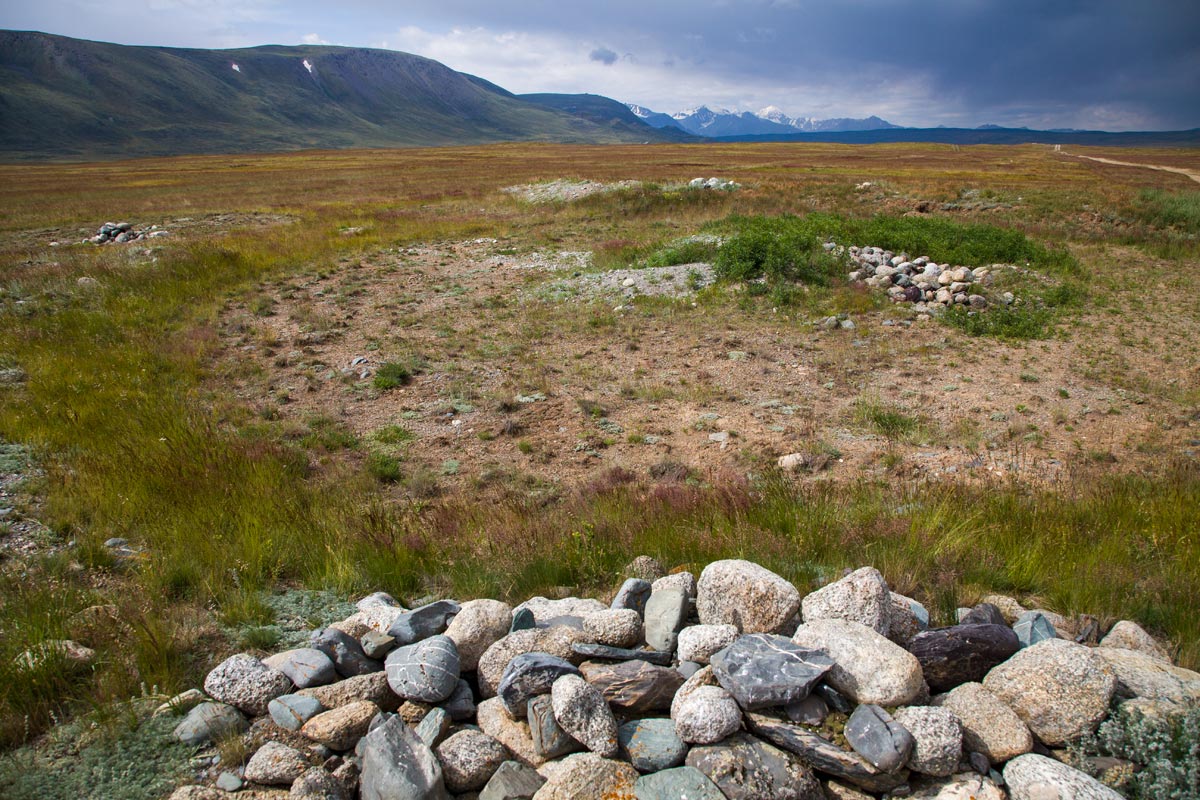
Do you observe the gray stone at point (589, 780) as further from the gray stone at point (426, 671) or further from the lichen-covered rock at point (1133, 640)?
the lichen-covered rock at point (1133, 640)

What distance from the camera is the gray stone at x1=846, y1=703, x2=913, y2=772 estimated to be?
2598 mm

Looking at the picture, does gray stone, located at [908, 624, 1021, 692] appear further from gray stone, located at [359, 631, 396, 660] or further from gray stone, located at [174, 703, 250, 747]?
gray stone, located at [174, 703, 250, 747]

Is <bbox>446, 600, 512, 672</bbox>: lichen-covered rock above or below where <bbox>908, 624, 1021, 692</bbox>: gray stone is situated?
below

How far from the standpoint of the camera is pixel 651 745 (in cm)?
283

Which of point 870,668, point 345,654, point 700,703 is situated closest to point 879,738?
point 870,668

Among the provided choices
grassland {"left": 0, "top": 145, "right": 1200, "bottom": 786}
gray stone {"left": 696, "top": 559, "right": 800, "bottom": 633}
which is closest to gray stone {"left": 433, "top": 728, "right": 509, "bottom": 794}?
gray stone {"left": 696, "top": 559, "right": 800, "bottom": 633}

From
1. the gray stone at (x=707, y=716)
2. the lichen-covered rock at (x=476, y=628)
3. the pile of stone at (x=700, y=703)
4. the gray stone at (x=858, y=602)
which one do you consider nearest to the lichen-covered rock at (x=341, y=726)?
the pile of stone at (x=700, y=703)

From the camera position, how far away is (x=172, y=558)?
4648mm

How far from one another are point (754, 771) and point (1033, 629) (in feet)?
6.67

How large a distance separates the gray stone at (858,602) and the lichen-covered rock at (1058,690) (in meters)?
0.56

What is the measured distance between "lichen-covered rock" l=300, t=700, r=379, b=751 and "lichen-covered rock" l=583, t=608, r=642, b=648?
1.16 m

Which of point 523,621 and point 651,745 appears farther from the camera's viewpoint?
point 523,621

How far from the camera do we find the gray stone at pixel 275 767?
2699 millimetres

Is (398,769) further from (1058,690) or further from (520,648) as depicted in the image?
(1058,690)
